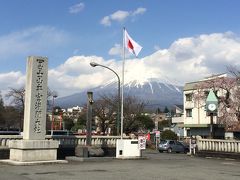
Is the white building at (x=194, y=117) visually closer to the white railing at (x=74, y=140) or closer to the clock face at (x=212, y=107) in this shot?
the clock face at (x=212, y=107)

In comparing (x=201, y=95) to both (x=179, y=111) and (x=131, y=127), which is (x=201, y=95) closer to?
(x=131, y=127)

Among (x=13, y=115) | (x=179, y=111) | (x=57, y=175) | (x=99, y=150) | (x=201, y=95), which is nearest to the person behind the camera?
(x=57, y=175)

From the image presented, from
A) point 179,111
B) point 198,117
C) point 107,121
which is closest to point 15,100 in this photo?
point 107,121

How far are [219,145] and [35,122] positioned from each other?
14.4 metres

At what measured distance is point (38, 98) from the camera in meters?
20.8

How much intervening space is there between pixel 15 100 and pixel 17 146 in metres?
59.7

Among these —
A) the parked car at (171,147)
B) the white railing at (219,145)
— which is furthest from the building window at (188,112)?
the white railing at (219,145)

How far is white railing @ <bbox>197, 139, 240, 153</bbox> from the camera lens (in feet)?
90.7

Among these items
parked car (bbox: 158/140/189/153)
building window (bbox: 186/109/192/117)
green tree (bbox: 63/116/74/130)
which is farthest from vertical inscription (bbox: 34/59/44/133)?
green tree (bbox: 63/116/74/130)

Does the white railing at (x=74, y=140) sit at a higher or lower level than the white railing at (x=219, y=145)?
higher

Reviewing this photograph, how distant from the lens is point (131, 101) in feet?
258

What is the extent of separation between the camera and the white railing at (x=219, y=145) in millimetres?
27636

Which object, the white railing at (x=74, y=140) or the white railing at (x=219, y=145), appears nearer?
the white railing at (x=74, y=140)

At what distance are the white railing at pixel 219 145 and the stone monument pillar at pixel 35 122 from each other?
13.0 meters
